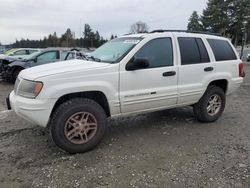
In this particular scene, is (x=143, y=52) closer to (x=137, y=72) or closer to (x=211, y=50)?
(x=137, y=72)

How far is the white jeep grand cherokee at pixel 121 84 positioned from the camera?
3.68 metres

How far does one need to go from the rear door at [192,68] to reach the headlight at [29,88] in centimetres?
247

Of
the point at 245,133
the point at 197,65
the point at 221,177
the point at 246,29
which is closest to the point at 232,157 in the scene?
the point at 221,177

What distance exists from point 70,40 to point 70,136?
205ft

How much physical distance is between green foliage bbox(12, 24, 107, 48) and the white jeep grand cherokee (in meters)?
54.9

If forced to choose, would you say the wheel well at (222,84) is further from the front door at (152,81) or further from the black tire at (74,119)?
the black tire at (74,119)

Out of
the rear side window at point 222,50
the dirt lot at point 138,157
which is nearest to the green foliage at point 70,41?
the rear side window at point 222,50

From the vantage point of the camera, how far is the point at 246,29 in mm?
34875

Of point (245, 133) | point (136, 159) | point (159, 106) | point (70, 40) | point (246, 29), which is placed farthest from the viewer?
point (70, 40)

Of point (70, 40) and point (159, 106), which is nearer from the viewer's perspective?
point (159, 106)

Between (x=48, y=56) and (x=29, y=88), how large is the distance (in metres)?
8.17

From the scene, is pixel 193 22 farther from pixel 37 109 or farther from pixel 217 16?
pixel 37 109

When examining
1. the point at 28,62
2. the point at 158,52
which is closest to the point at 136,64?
the point at 158,52

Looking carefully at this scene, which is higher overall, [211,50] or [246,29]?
[246,29]
